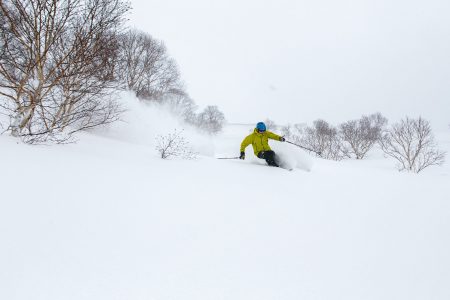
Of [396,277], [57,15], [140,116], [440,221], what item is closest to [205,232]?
[396,277]

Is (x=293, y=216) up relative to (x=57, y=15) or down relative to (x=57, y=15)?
down

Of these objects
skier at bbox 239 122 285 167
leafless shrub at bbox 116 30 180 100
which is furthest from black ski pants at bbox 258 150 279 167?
leafless shrub at bbox 116 30 180 100

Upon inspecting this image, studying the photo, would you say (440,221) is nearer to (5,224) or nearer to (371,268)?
(371,268)

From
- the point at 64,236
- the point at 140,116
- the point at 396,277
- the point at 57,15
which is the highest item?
the point at 57,15

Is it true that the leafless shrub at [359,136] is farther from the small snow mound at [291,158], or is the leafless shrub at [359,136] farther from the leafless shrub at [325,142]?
the small snow mound at [291,158]

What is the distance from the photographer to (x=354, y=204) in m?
4.79

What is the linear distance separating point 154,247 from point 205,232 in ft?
2.24

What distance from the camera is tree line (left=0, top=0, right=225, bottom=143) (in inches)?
216

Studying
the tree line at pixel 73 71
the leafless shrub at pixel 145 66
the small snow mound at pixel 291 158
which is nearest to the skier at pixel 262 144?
the small snow mound at pixel 291 158

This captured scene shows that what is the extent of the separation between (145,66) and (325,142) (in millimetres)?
29044

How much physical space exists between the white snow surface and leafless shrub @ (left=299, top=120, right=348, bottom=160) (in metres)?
33.5

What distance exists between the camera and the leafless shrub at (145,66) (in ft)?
67.0

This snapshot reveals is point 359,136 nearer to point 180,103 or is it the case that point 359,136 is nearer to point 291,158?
point 180,103

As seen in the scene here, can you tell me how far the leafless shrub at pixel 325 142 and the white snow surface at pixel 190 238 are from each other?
110ft
